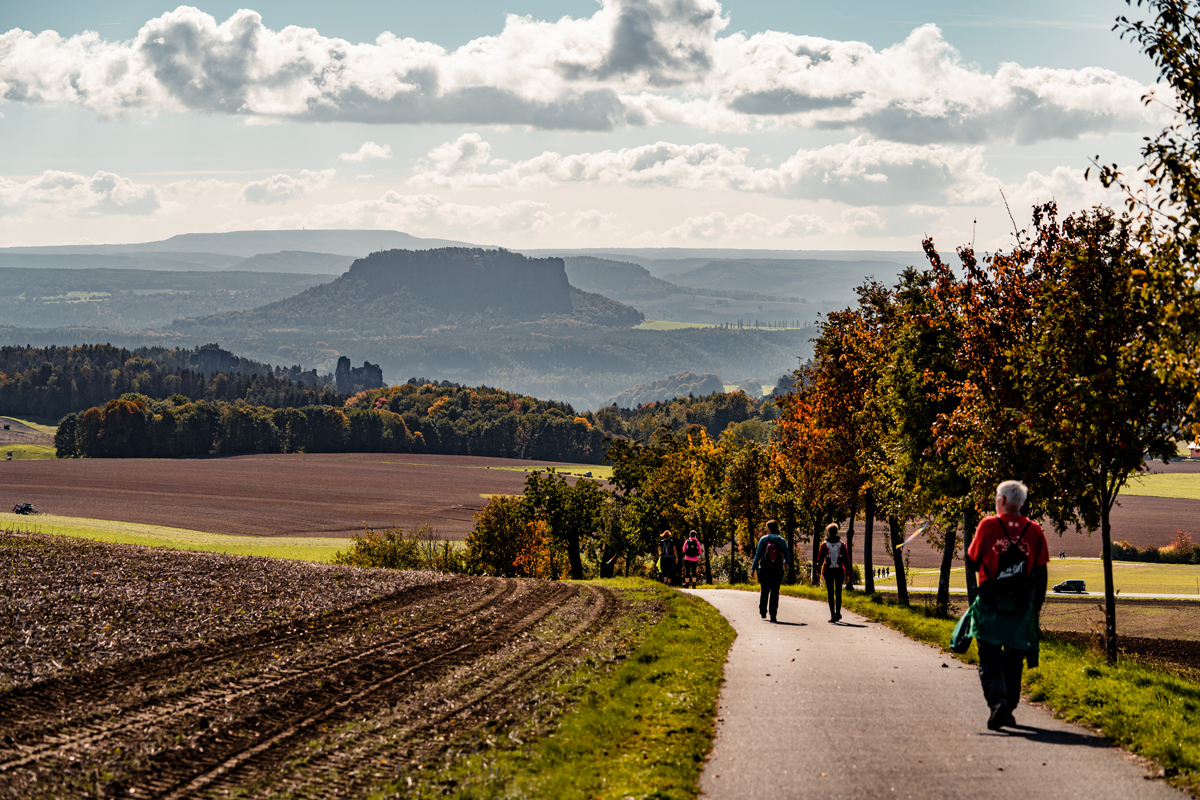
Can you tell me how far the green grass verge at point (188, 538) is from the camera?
76906 millimetres

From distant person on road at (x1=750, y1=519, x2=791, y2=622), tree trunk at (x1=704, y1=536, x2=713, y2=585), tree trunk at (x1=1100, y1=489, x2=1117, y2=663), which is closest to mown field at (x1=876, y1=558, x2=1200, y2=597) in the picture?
tree trunk at (x1=704, y1=536, x2=713, y2=585)

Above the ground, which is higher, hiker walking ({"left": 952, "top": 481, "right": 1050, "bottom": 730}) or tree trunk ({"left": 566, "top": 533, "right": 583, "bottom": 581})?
hiker walking ({"left": 952, "top": 481, "right": 1050, "bottom": 730})

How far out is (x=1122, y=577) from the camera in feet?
295

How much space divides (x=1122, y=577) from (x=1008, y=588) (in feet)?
295

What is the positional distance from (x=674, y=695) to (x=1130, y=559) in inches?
4220

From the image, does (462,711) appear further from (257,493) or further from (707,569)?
(257,493)

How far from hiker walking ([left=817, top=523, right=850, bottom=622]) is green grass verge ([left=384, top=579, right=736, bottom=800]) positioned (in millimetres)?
6558

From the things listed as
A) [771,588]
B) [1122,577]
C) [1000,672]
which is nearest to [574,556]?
[771,588]

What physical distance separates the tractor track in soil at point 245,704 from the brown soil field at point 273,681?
0.03m

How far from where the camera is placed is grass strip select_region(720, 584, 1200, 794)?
9.61 m

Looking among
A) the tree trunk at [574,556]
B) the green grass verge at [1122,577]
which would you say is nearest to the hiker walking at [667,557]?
the tree trunk at [574,556]

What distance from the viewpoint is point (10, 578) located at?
2173 centimetres

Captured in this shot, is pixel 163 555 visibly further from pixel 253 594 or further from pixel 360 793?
pixel 360 793

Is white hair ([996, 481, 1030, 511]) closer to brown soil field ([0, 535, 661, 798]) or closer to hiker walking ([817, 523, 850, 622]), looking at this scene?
brown soil field ([0, 535, 661, 798])
